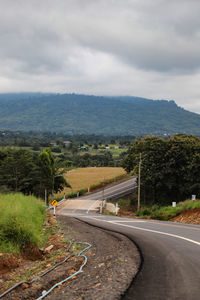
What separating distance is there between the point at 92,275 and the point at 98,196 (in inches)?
2763

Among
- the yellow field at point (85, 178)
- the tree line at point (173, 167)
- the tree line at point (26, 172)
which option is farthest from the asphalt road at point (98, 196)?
the tree line at point (173, 167)

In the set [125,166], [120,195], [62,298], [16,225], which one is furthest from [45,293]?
[120,195]

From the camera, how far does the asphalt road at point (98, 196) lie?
64213mm

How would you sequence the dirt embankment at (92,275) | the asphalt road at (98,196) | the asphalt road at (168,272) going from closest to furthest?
the asphalt road at (168,272) < the dirt embankment at (92,275) < the asphalt road at (98,196)

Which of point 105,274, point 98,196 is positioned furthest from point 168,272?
point 98,196

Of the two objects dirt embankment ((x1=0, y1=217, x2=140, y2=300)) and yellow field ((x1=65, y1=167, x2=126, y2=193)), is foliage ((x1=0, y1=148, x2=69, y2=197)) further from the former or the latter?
dirt embankment ((x1=0, y1=217, x2=140, y2=300))

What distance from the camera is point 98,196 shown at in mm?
78188

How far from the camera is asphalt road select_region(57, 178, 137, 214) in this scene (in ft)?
211

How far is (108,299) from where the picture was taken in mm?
6512

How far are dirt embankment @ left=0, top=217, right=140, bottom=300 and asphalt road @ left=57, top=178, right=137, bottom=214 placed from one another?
5017cm

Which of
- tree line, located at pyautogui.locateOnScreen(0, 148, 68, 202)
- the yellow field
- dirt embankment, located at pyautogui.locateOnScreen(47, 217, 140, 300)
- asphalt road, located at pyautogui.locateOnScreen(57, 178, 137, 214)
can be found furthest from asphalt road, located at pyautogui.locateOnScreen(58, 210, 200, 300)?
the yellow field

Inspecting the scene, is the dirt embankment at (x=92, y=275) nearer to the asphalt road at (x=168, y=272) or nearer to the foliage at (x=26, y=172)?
the asphalt road at (x=168, y=272)

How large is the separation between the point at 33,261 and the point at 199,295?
6.82m

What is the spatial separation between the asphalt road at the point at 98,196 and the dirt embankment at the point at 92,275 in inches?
1975
